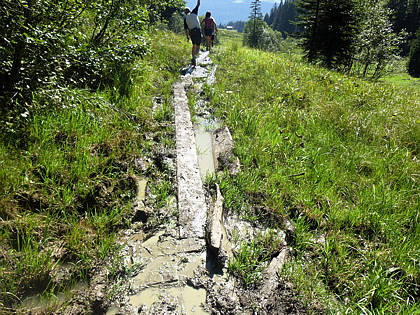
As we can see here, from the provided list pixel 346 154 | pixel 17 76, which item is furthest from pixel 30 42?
pixel 346 154

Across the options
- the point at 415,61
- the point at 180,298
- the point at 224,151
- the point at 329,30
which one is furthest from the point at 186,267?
the point at 415,61

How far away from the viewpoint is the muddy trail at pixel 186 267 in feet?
6.25

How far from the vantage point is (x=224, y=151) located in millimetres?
4148

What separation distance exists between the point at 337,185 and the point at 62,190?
3.65 meters

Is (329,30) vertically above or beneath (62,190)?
above

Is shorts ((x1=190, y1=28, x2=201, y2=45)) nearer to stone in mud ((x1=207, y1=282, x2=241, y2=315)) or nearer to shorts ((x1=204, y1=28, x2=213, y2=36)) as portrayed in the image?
shorts ((x1=204, y1=28, x2=213, y2=36))

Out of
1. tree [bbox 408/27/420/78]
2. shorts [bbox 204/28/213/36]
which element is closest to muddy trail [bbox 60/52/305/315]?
shorts [bbox 204/28/213/36]

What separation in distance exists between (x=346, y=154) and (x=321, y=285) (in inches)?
104

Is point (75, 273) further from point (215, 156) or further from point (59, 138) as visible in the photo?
point (215, 156)

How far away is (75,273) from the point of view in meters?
2.03

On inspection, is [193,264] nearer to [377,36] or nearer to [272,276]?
[272,276]

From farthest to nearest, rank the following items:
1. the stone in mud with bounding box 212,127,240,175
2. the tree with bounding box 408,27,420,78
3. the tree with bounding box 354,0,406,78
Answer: the tree with bounding box 408,27,420,78, the tree with bounding box 354,0,406,78, the stone in mud with bounding box 212,127,240,175

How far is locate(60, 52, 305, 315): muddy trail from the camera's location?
190cm

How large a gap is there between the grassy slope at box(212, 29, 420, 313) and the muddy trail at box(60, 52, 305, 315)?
25cm
